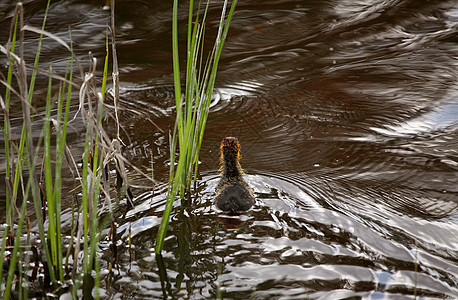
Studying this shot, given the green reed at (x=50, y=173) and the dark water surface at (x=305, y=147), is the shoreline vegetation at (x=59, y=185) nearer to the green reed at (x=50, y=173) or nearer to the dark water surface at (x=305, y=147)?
the green reed at (x=50, y=173)

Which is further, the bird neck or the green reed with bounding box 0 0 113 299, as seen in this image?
the bird neck

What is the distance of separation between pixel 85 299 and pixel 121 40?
4705mm

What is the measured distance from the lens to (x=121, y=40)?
7230mm

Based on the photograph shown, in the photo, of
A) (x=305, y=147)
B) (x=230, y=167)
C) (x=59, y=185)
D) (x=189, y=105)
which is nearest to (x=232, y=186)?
(x=230, y=167)

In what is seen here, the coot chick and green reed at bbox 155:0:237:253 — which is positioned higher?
green reed at bbox 155:0:237:253

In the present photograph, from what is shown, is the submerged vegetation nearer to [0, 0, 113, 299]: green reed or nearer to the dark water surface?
[0, 0, 113, 299]: green reed

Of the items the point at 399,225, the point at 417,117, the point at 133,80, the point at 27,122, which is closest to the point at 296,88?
the point at 417,117

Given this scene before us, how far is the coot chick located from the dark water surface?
0.28ft

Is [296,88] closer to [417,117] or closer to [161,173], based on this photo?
[417,117]

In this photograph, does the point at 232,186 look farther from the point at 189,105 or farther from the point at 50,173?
the point at 50,173

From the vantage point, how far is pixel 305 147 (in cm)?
492

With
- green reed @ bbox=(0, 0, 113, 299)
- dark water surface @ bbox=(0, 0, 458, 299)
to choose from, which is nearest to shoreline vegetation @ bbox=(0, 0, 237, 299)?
green reed @ bbox=(0, 0, 113, 299)

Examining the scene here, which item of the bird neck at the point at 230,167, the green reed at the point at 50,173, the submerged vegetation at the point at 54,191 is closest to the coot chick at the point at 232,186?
the bird neck at the point at 230,167

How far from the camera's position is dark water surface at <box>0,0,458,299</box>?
3.28 meters
